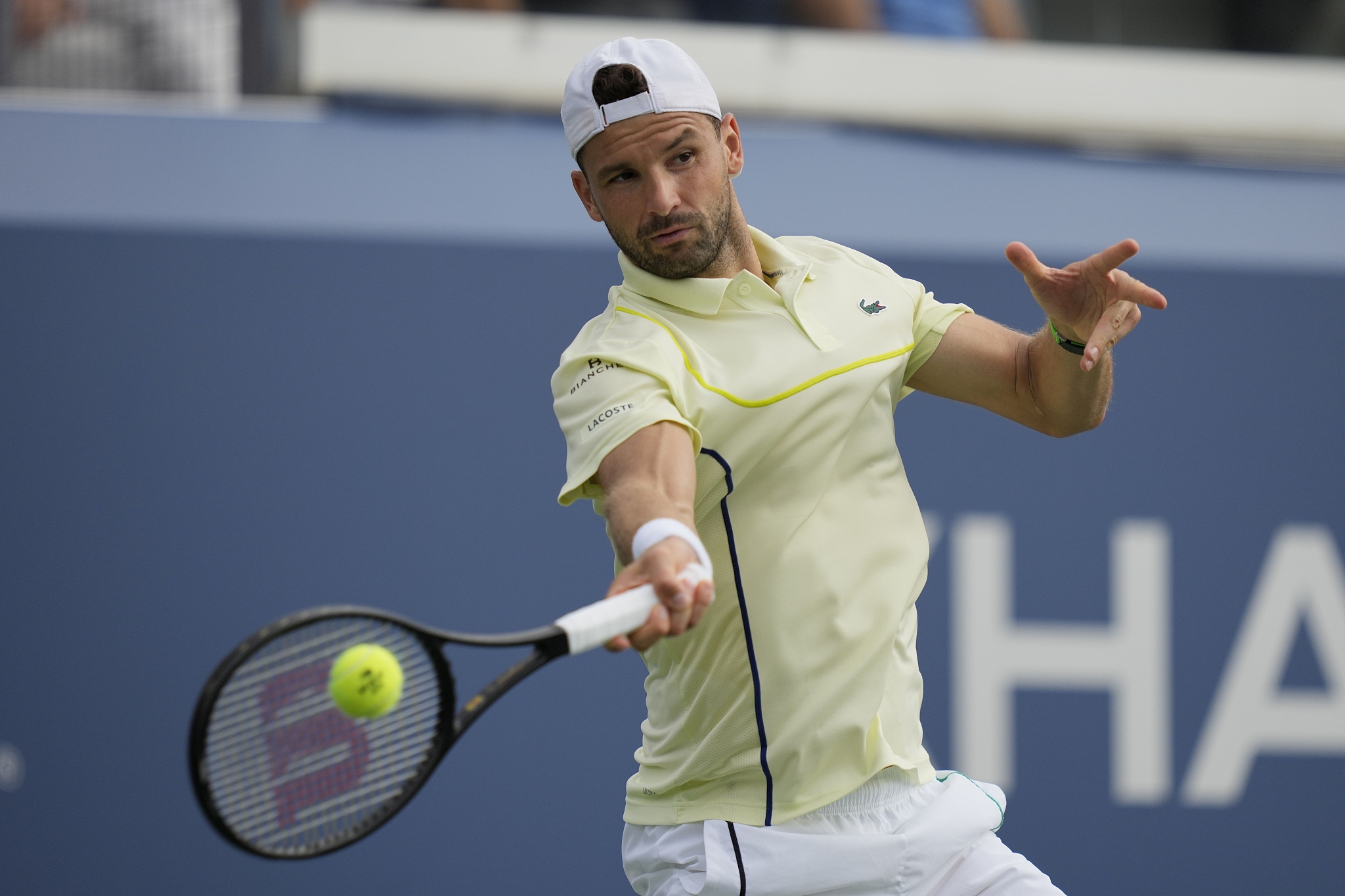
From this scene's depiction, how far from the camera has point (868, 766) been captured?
206cm

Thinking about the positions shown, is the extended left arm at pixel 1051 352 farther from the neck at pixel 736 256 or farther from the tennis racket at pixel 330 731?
the tennis racket at pixel 330 731

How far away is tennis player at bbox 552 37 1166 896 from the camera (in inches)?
80.1

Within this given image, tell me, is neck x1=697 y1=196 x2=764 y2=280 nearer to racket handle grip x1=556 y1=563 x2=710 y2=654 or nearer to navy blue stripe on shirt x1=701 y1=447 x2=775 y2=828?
navy blue stripe on shirt x1=701 y1=447 x2=775 y2=828

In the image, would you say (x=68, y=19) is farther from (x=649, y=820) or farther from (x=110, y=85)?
(x=649, y=820)

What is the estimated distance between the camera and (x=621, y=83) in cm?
208

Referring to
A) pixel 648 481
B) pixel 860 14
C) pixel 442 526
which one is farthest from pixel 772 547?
pixel 860 14

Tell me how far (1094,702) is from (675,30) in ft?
7.88

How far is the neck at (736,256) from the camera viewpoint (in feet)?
7.16

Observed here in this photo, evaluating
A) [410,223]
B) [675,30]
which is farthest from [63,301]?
[675,30]

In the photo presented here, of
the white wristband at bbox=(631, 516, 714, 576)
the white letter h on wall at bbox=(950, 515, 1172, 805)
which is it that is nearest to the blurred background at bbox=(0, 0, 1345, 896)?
the white letter h on wall at bbox=(950, 515, 1172, 805)

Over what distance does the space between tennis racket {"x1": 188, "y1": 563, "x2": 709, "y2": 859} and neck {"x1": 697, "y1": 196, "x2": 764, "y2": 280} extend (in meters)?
0.61

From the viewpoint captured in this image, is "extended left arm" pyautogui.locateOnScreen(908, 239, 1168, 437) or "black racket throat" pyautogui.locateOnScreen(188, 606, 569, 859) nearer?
"black racket throat" pyautogui.locateOnScreen(188, 606, 569, 859)

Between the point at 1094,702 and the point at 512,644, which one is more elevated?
the point at 512,644

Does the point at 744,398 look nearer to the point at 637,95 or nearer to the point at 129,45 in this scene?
the point at 637,95
